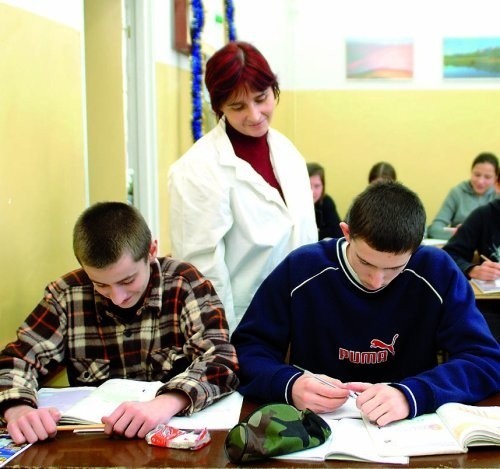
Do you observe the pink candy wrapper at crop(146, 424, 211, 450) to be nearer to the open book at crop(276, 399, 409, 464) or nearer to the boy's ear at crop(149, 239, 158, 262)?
the open book at crop(276, 399, 409, 464)

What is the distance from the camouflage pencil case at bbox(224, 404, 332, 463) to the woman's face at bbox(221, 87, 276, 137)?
1.10 meters

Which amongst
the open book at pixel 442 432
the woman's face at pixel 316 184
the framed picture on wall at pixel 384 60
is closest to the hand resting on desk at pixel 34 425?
the open book at pixel 442 432

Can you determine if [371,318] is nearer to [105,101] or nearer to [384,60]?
[105,101]

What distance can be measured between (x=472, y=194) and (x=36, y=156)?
4.39m

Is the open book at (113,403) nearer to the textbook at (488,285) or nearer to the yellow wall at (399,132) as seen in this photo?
the textbook at (488,285)

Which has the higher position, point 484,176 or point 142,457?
point 484,176

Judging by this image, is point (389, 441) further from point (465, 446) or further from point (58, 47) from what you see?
point (58, 47)

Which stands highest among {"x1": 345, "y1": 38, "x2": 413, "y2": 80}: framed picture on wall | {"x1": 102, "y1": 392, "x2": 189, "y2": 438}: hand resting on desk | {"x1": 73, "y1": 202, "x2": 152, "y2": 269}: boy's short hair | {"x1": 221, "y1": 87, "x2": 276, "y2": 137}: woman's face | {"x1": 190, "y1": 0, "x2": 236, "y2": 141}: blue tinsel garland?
{"x1": 345, "y1": 38, "x2": 413, "y2": 80}: framed picture on wall

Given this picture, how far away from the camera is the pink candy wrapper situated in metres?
1.39

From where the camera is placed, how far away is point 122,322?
186 centimetres

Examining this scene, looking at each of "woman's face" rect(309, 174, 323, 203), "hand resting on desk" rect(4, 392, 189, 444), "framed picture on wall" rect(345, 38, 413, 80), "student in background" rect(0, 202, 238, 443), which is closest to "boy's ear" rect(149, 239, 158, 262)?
"student in background" rect(0, 202, 238, 443)

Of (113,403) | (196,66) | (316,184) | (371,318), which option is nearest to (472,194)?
(316,184)

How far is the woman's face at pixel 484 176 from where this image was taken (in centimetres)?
564

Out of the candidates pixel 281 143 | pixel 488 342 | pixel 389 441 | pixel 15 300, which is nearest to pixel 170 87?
pixel 281 143
